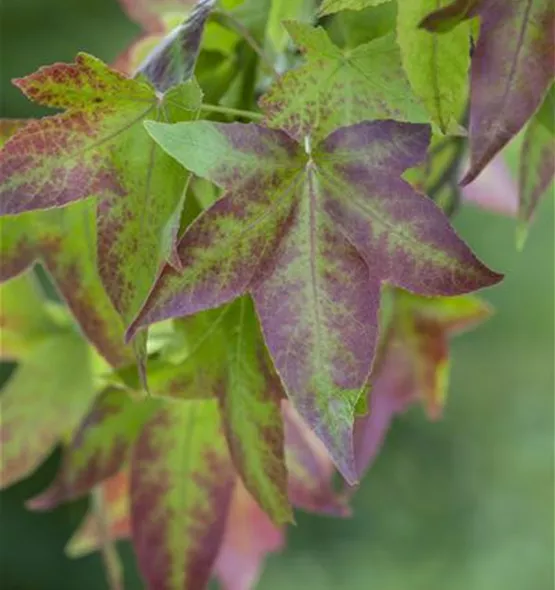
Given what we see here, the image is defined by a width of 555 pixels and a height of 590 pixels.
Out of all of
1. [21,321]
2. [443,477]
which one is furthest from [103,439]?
[443,477]

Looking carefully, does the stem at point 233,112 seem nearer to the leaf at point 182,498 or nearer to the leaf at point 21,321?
the leaf at point 182,498

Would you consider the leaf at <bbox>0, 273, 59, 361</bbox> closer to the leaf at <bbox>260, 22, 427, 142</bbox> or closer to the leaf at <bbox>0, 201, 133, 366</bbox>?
the leaf at <bbox>0, 201, 133, 366</bbox>

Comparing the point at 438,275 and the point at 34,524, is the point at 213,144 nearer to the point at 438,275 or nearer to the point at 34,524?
the point at 438,275

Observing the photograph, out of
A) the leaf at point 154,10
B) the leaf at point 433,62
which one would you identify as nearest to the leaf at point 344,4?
the leaf at point 433,62

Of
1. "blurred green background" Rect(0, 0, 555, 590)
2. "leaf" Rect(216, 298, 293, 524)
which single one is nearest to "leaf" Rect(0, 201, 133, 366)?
"leaf" Rect(216, 298, 293, 524)

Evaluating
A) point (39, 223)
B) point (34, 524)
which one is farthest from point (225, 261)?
point (34, 524)

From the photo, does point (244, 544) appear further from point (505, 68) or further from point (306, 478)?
point (505, 68)
